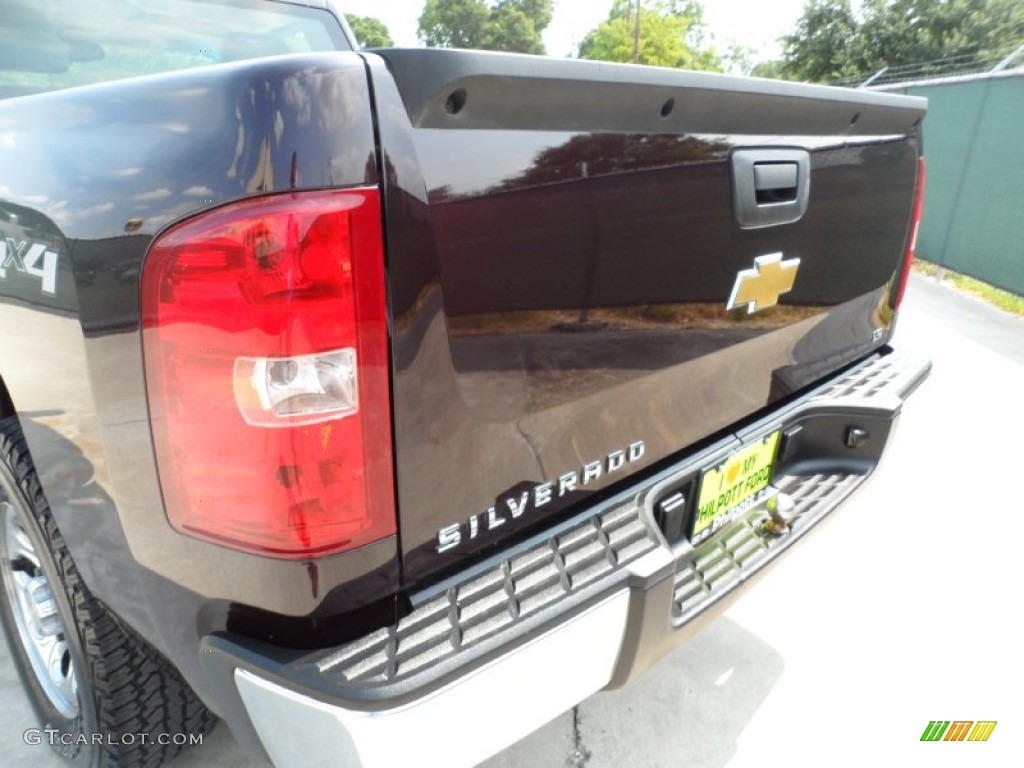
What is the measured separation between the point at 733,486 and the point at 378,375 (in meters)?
1.06

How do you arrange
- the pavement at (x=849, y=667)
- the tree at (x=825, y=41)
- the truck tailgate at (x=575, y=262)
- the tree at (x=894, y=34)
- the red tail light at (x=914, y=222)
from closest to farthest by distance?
the truck tailgate at (x=575, y=262), the pavement at (x=849, y=667), the red tail light at (x=914, y=222), the tree at (x=894, y=34), the tree at (x=825, y=41)

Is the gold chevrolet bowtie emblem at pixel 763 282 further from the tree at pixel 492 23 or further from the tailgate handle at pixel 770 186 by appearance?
the tree at pixel 492 23

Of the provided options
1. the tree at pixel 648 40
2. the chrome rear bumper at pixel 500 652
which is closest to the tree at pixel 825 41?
the tree at pixel 648 40

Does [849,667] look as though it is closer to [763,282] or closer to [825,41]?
[763,282]

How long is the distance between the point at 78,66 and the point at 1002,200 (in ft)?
27.3

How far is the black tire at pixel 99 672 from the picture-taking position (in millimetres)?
1448

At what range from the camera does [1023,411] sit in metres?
4.16

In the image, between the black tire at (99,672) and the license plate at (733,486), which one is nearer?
the black tire at (99,672)

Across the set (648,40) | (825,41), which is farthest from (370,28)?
(825,41)

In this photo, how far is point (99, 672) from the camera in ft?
4.83

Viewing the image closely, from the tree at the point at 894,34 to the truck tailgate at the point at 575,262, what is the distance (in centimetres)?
3428

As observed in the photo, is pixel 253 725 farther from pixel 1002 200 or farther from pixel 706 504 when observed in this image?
pixel 1002 200

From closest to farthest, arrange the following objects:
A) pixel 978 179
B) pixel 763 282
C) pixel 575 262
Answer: pixel 575 262 < pixel 763 282 < pixel 978 179

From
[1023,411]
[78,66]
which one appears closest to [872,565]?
[1023,411]
